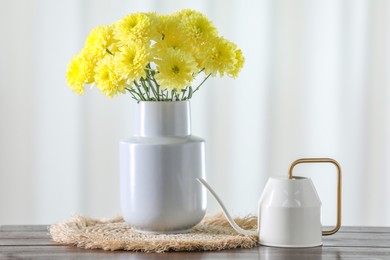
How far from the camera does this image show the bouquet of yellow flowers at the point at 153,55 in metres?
1.29

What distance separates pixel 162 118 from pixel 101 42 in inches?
6.9

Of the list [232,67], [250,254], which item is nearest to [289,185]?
[250,254]

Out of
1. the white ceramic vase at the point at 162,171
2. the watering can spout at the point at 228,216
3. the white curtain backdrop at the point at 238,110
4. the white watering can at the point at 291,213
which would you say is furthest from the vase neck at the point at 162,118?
the white curtain backdrop at the point at 238,110

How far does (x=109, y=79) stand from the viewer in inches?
51.1

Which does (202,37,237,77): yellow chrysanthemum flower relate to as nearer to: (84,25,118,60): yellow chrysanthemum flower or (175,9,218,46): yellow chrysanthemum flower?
(175,9,218,46): yellow chrysanthemum flower

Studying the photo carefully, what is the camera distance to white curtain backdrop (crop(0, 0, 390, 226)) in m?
2.68

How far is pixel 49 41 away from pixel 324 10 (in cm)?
101

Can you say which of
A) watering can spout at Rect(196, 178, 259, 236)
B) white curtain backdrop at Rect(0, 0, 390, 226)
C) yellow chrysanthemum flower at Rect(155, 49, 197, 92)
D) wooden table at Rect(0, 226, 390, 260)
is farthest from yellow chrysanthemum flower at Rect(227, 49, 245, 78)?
white curtain backdrop at Rect(0, 0, 390, 226)

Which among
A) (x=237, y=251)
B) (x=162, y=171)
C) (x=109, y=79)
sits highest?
(x=109, y=79)

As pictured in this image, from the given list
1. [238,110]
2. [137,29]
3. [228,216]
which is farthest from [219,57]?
[238,110]

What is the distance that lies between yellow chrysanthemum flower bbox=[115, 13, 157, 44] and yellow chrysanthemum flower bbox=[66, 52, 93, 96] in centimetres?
8

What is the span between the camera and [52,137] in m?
2.70

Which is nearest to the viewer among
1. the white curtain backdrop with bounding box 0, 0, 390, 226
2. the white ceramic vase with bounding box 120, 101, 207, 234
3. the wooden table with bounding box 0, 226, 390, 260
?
the wooden table with bounding box 0, 226, 390, 260

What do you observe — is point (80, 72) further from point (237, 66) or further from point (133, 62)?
point (237, 66)
